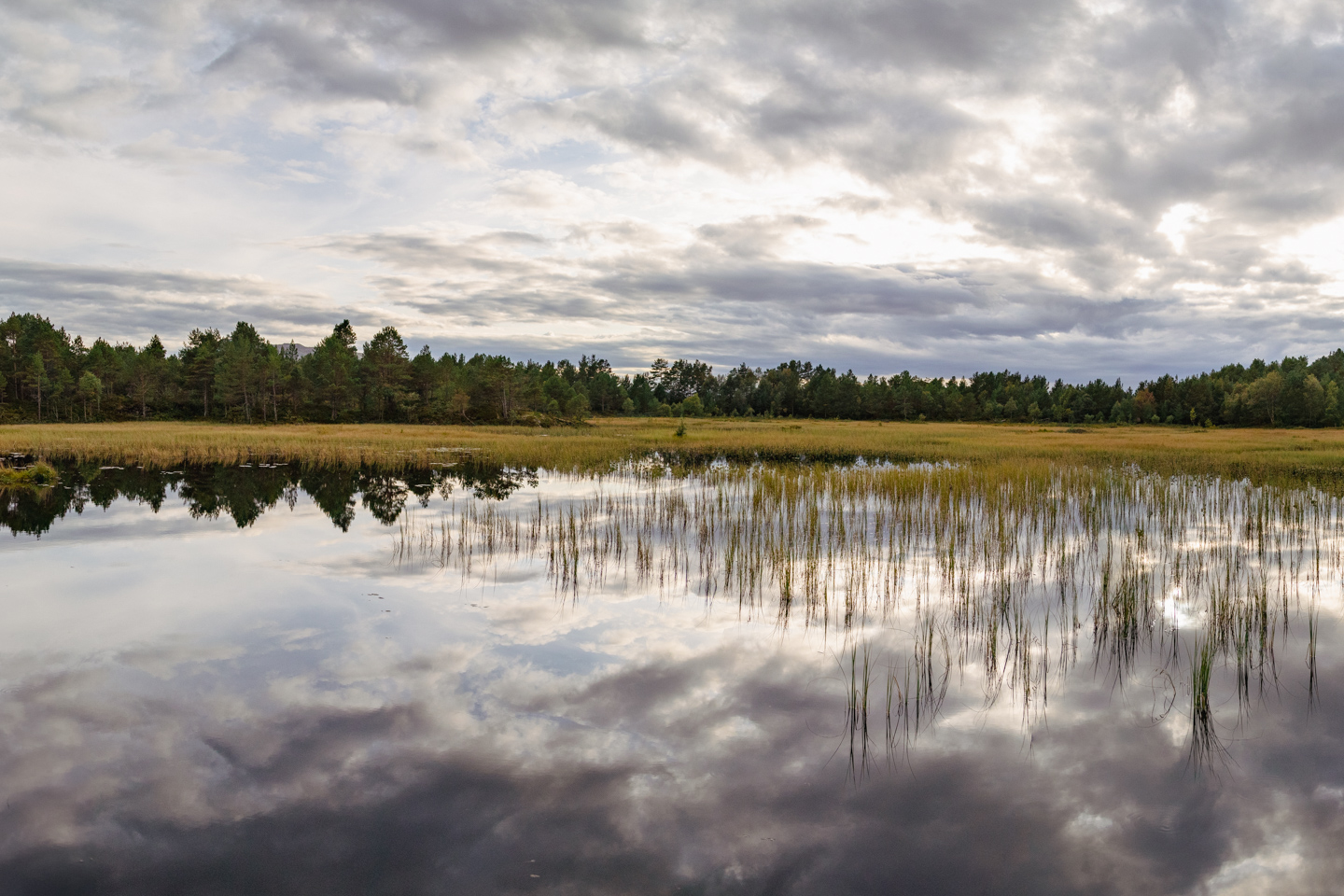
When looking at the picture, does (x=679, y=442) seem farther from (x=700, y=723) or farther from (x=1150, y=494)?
(x=700, y=723)

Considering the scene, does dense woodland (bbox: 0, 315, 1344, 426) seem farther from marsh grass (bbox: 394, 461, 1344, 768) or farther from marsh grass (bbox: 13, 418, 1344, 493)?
marsh grass (bbox: 394, 461, 1344, 768)

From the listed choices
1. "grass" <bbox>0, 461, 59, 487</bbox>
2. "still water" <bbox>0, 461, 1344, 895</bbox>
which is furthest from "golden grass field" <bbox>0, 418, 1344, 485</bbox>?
"still water" <bbox>0, 461, 1344, 895</bbox>

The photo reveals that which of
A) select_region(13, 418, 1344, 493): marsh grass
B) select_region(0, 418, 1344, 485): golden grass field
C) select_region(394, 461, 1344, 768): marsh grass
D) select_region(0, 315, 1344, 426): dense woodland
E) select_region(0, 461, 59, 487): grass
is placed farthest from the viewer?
select_region(0, 315, 1344, 426): dense woodland

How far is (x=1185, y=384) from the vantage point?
14388 centimetres

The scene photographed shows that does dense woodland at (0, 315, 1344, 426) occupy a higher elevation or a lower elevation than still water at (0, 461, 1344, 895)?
higher

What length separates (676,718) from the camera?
7.95 meters

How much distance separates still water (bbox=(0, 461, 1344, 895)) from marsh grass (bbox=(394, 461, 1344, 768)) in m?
0.10

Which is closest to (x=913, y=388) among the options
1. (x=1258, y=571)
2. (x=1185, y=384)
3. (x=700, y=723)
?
(x=1185, y=384)

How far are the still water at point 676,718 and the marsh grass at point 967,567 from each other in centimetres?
10

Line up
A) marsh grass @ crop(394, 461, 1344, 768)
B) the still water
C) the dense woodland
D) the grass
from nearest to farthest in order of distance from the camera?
the still water, marsh grass @ crop(394, 461, 1344, 768), the grass, the dense woodland

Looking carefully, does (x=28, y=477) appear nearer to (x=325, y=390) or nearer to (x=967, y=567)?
(x=967, y=567)

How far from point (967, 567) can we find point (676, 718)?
28.9ft

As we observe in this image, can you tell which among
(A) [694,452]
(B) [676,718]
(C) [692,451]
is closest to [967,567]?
(B) [676,718]

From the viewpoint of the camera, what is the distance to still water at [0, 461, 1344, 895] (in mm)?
5668
